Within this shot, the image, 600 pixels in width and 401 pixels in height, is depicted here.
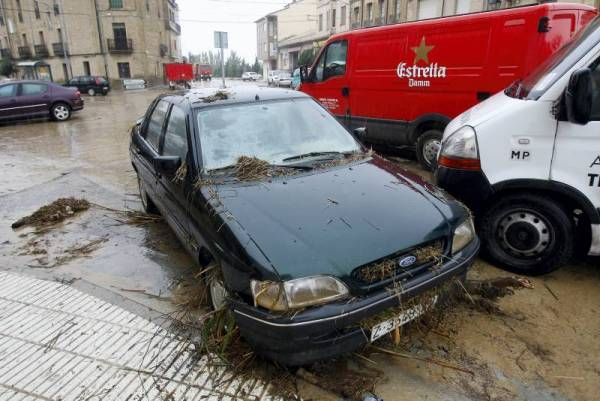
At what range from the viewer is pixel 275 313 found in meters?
2.21

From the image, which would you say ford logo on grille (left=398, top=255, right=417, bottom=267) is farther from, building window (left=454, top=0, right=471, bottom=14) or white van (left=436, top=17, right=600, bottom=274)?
building window (left=454, top=0, right=471, bottom=14)

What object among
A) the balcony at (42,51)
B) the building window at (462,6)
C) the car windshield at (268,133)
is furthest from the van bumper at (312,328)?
the balcony at (42,51)

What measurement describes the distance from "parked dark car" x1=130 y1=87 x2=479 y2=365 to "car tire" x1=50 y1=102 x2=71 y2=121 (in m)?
13.8

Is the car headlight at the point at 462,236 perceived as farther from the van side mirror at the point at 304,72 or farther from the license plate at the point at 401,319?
the van side mirror at the point at 304,72

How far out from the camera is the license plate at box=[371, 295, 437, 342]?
2398 mm

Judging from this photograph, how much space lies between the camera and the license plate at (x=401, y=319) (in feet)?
7.87

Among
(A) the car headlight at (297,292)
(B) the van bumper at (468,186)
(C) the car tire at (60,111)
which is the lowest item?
(C) the car tire at (60,111)

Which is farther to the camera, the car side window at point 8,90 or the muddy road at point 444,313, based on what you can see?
the car side window at point 8,90

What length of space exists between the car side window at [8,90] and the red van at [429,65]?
11.4 meters

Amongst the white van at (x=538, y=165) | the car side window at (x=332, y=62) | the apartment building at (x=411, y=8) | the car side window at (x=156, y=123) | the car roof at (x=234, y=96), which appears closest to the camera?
the white van at (x=538, y=165)

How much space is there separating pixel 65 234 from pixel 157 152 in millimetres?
1805

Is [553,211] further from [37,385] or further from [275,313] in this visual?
[37,385]

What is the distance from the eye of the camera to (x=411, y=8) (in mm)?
28000

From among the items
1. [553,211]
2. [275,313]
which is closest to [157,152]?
[275,313]
